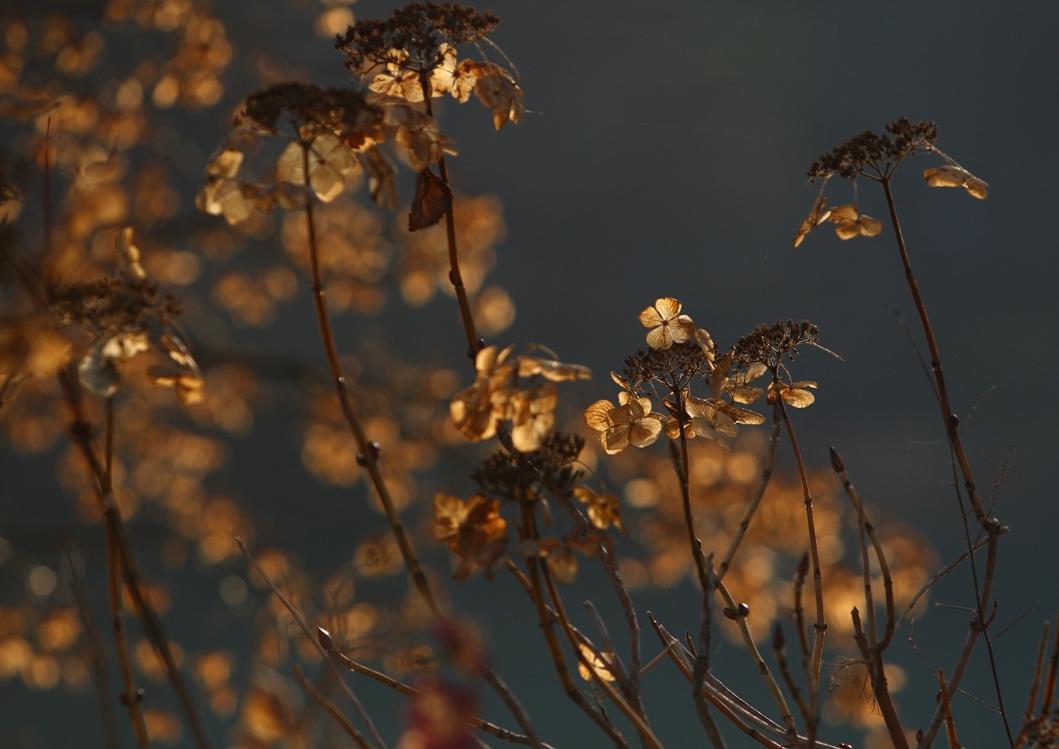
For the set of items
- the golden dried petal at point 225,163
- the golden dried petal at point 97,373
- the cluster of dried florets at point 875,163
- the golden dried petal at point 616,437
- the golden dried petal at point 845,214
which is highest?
the cluster of dried florets at point 875,163

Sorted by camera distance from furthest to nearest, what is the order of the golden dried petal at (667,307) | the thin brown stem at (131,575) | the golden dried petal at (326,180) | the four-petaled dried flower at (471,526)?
the golden dried petal at (667,307)
the golden dried petal at (326,180)
the four-petaled dried flower at (471,526)
the thin brown stem at (131,575)

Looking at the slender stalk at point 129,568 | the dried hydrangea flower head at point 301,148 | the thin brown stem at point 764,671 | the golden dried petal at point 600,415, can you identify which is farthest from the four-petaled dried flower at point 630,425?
the slender stalk at point 129,568

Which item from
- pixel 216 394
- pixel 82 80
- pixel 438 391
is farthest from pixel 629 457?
pixel 82 80

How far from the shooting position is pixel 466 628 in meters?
0.35

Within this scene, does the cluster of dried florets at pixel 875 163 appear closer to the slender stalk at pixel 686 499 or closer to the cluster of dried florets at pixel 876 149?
the cluster of dried florets at pixel 876 149

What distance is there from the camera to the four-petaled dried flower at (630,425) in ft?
2.20


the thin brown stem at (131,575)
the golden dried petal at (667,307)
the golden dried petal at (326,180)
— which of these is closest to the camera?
the thin brown stem at (131,575)

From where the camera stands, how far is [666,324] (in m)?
0.71

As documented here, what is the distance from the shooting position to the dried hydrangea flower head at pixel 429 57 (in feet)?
2.15

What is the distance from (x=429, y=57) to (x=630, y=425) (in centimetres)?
27

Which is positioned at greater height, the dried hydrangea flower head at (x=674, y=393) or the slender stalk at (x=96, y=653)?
the dried hydrangea flower head at (x=674, y=393)

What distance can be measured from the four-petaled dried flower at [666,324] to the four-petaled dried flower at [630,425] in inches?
1.7

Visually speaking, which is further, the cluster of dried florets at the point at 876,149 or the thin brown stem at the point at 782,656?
the cluster of dried florets at the point at 876,149

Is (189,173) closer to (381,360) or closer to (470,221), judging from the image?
(470,221)
